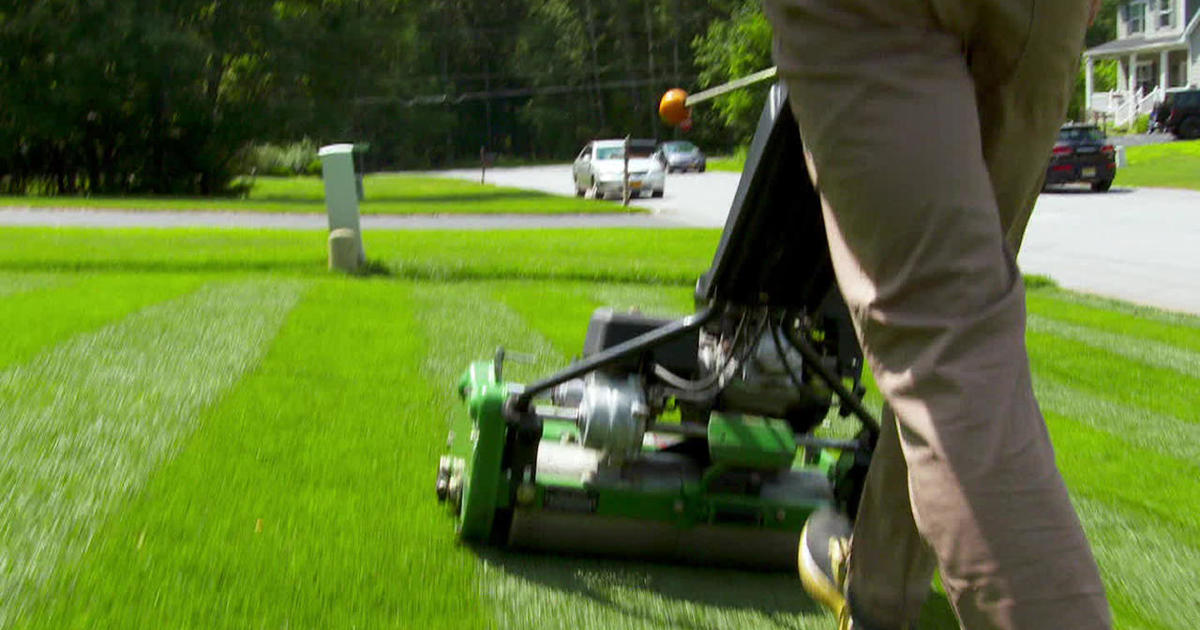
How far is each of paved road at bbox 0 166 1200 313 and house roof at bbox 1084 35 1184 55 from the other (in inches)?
1509

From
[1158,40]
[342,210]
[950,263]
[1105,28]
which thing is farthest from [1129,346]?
[1105,28]

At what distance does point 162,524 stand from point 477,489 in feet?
2.65

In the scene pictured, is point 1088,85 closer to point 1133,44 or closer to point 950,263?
point 1133,44

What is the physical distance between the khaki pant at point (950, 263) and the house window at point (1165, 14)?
234 ft

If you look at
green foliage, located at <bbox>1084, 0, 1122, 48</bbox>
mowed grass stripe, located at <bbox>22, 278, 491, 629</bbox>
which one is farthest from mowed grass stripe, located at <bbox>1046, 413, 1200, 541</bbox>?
green foliage, located at <bbox>1084, 0, 1122, 48</bbox>

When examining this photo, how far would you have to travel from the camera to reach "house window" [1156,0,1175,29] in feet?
221

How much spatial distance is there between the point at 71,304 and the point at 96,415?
320cm

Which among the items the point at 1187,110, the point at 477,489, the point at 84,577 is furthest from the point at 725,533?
the point at 1187,110

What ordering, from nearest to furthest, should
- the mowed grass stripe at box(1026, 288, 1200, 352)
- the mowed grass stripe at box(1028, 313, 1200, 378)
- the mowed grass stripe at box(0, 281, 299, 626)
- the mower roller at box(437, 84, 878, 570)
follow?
the mower roller at box(437, 84, 878, 570) → the mowed grass stripe at box(0, 281, 299, 626) → the mowed grass stripe at box(1028, 313, 1200, 378) → the mowed grass stripe at box(1026, 288, 1200, 352)

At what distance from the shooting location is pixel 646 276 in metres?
10.8

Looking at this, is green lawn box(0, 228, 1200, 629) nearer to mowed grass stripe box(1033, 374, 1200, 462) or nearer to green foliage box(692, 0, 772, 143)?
mowed grass stripe box(1033, 374, 1200, 462)

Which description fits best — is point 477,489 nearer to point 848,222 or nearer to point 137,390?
point 848,222

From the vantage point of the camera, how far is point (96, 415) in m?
4.91

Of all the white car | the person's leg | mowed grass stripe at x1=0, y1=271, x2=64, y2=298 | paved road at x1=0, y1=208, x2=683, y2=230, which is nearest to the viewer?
the person's leg
